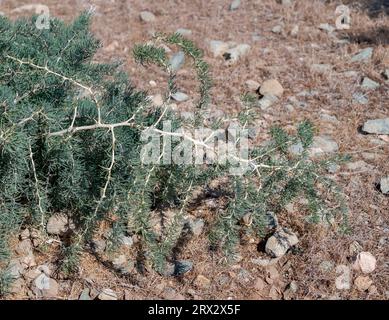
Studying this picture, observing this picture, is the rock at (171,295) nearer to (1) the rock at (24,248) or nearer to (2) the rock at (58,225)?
(2) the rock at (58,225)

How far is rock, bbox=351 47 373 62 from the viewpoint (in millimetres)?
5688

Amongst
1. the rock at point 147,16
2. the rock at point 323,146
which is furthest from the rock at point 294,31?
the rock at point 323,146

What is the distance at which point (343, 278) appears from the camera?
320cm

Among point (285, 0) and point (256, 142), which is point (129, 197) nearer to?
point (256, 142)

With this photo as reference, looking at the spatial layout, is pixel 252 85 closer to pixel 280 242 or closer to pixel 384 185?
pixel 384 185

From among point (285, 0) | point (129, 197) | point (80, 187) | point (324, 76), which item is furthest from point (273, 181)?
point (285, 0)

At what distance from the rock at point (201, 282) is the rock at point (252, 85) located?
2527mm

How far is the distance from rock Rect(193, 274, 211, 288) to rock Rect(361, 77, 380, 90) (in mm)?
2772

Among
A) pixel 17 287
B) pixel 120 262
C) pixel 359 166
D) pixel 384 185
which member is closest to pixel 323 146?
pixel 359 166

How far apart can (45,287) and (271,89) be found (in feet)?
9.56

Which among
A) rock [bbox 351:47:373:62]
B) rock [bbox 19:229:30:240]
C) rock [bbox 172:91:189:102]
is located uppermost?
rock [bbox 19:229:30:240]

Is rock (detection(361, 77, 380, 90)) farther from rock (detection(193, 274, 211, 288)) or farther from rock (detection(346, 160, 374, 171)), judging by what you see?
rock (detection(193, 274, 211, 288))

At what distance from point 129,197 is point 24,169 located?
54 cm

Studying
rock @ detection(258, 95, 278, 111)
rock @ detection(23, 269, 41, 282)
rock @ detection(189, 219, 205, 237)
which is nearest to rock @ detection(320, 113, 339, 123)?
rock @ detection(258, 95, 278, 111)
